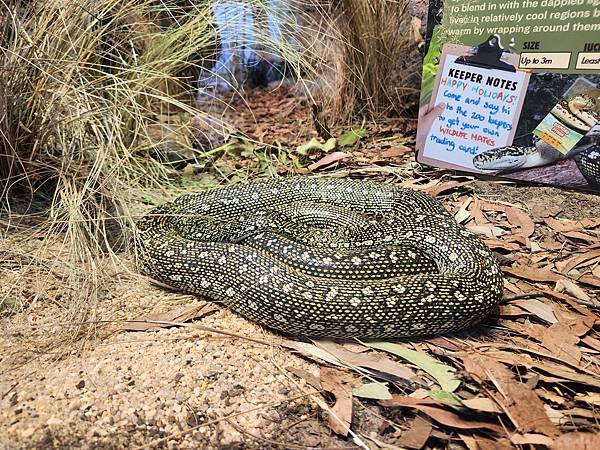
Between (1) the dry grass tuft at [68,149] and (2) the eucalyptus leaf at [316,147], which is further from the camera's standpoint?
(2) the eucalyptus leaf at [316,147]

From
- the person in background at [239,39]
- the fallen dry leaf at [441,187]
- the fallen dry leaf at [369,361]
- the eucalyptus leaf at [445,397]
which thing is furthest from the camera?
the person in background at [239,39]

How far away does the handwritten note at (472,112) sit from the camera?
4.46 meters

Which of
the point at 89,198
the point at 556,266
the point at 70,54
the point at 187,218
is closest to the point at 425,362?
the point at 556,266

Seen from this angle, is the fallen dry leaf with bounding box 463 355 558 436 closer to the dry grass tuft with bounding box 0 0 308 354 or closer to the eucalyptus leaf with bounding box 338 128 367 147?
the dry grass tuft with bounding box 0 0 308 354

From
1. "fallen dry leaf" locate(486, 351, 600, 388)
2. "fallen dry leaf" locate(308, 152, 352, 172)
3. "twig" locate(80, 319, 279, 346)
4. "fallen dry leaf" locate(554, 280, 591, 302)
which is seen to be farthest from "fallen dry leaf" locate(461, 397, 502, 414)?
"fallen dry leaf" locate(308, 152, 352, 172)

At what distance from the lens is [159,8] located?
4.78m

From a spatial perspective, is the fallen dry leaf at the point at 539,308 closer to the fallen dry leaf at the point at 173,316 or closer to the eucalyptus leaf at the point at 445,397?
the eucalyptus leaf at the point at 445,397

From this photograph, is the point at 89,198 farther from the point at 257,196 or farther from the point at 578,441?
the point at 578,441

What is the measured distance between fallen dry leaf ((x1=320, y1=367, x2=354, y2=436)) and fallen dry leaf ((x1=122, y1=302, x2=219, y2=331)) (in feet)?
3.16

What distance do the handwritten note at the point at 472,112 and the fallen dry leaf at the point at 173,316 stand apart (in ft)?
9.19

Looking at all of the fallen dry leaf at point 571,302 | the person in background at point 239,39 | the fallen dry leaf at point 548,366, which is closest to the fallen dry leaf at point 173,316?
the fallen dry leaf at point 548,366

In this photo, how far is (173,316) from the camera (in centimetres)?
322

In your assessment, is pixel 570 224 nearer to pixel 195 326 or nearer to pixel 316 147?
pixel 316 147

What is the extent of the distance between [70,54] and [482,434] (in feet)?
12.8
